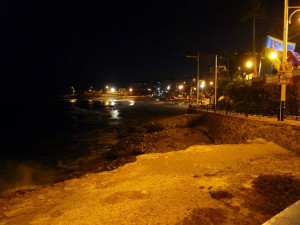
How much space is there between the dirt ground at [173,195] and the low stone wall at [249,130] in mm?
1844

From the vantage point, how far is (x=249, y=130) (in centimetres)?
1625

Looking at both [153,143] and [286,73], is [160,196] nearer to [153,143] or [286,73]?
[286,73]

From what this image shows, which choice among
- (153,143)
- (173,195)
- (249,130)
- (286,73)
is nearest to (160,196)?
(173,195)

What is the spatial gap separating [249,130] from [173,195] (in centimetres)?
1089

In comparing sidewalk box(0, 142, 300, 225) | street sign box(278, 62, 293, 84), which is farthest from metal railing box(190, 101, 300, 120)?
sidewalk box(0, 142, 300, 225)

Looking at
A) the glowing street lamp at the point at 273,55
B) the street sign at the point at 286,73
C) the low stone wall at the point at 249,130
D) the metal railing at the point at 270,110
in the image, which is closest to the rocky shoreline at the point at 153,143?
the low stone wall at the point at 249,130

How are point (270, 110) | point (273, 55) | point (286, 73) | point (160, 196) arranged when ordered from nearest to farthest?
point (160, 196)
point (286, 73)
point (270, 110)
point (273, 55)

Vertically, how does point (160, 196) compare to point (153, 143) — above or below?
above

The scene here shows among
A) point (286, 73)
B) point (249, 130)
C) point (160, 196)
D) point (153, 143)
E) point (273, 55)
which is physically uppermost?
point (273, 55)

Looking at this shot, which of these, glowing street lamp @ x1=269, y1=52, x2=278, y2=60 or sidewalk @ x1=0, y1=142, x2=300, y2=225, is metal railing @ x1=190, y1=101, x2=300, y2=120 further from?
glowing street lamp @ x1=269, y1=52, x2=278, y2=60

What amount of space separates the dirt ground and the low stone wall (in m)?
1.84

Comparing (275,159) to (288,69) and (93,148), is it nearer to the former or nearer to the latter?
(288,69)

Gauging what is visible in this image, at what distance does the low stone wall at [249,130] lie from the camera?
39.3ft

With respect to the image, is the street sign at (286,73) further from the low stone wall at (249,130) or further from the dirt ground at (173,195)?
the dirt ground at (173,195)
